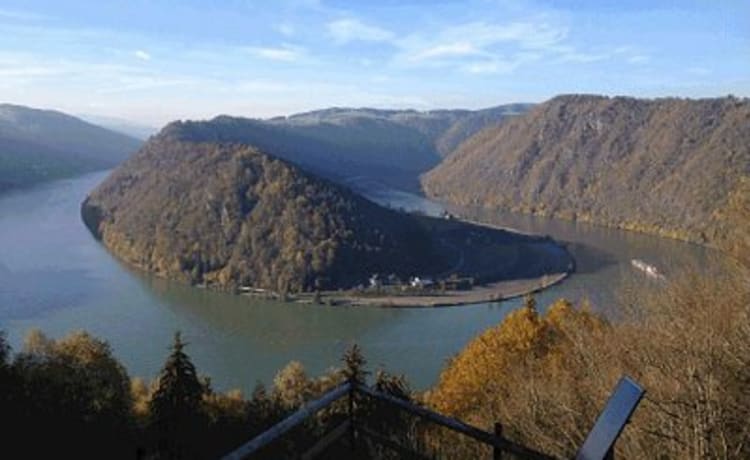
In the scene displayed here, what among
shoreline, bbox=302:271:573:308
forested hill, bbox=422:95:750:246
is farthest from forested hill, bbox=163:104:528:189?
shoreline, bbox=302:271:573:308

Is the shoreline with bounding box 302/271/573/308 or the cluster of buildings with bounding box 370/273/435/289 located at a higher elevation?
the shoreline with bounding box 302/271/573/308

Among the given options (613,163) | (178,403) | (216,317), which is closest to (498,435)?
(178,403)

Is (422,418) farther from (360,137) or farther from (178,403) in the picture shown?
(360,137)

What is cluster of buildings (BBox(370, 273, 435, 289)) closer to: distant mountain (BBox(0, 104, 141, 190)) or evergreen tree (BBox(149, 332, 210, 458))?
evergreen tree (BBox(149, 332, 210, 458))

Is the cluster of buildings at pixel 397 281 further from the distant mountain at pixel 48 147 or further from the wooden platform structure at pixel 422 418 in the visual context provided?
the distant mountain at pixel 48 147

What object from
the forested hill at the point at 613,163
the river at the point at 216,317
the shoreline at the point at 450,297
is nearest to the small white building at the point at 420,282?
the shoreline at the point at 450,297

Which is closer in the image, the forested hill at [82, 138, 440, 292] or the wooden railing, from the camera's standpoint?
the wooden railing
